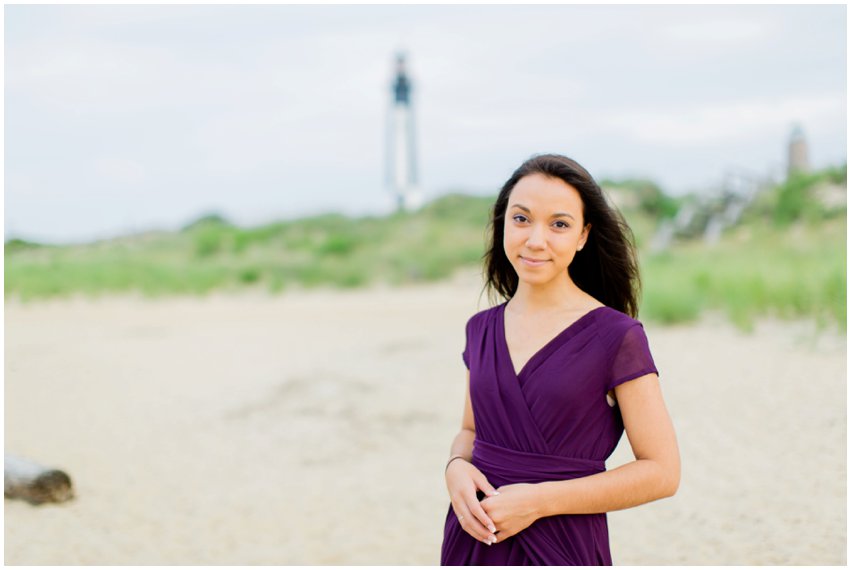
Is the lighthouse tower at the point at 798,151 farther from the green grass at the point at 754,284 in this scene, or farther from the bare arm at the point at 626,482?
the bare arm at the point at 626,482

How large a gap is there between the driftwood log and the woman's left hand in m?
4.66

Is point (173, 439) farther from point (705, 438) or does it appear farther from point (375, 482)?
point (705, 438)

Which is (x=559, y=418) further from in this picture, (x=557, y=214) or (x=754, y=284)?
(x=754, y=284)

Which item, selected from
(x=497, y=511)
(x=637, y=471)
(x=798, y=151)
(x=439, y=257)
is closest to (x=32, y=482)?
(x=497, y=511)

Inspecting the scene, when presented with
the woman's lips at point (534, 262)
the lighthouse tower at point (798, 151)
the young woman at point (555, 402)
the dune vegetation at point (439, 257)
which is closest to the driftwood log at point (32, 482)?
the young woman at point (555, 402)

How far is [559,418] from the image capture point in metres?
1.88

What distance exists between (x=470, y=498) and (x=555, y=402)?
0.96ft

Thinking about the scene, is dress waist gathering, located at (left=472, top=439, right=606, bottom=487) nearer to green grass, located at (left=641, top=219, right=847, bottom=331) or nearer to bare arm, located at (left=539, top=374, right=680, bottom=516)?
bare arm, located at (left=539, top=374, right=680, bottom=516)

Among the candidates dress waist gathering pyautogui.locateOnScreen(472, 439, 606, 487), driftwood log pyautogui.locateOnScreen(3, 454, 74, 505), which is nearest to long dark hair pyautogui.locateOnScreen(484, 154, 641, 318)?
dress waist gathering pyautogui.locateOnScreen(472, 439, 606, 487)

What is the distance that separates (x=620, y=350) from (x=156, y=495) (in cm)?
507

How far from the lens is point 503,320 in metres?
2.09

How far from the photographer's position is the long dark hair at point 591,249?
198 cm

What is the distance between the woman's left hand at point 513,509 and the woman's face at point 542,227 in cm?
47

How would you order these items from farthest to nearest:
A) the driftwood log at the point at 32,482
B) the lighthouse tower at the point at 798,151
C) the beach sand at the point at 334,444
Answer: the lighthouse tower at the point at 798,151 → the driftwood log at the point at 32,482 → the beach sand at the point at 334,444
